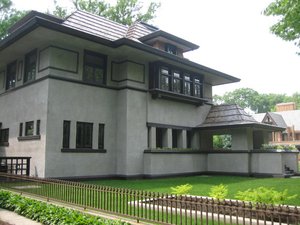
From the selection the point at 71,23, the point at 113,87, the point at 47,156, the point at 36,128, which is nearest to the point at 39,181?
the point at 47,156

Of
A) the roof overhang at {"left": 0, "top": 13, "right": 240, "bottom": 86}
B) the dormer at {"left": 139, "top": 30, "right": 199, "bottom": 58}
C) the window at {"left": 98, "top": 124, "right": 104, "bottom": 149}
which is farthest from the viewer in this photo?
the dormer at {"left": 139, "top": 30, "right": 199, "bottom": 58}

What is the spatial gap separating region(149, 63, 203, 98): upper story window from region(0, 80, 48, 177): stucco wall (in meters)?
7.15

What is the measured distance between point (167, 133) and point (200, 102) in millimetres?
4287

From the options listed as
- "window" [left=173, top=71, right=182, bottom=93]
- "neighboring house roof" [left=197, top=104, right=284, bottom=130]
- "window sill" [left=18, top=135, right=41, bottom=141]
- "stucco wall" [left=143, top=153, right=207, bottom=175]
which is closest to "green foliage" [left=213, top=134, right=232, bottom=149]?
"neighboring house roof" [left=197, top=104, right=284, bottom=130]

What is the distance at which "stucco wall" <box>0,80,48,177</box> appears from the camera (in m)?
16.5

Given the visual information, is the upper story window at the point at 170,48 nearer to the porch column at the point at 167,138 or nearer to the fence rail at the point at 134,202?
the porch column at the point at 167,138

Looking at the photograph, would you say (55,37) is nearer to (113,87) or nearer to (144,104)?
(113,87)

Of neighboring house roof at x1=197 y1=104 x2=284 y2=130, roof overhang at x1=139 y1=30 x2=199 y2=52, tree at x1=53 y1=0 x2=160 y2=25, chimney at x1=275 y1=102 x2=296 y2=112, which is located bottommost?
neighboring house roof at x1=197 y1=104 x2=284 y2=130

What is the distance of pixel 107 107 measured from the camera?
19297 millimetres

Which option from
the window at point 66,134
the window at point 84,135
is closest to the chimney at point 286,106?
the window at point 84,135

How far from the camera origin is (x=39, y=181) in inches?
401

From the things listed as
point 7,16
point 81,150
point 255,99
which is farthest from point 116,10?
point 255,99

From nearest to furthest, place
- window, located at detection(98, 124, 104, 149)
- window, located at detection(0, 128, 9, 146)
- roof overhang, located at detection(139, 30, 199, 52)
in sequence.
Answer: window, located at detection(98, 124, 104, 149) < window, located at detection(0, 128, 9, 146) < roof overhang, located at detection(139, 30, 199, 52)

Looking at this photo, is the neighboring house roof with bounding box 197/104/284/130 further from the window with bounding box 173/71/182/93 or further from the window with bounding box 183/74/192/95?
the window with bounding box 173/71/182/93
